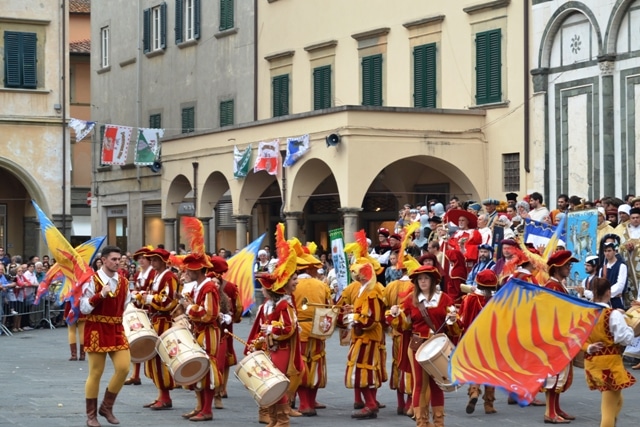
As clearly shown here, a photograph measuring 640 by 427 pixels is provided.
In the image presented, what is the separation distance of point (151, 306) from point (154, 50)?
101 ft

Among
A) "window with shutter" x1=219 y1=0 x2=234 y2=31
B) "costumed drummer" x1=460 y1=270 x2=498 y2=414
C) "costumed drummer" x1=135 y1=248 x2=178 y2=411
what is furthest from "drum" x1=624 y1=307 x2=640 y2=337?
"window with shutter" x1=219 y1=0 x2=234 y2=31

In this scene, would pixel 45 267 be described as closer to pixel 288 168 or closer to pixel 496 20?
pixel 288 168

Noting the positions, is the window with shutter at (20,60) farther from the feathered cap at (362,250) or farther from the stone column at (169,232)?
the feathered cap at (362,250)

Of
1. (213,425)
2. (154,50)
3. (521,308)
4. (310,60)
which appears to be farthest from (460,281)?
(154,50)

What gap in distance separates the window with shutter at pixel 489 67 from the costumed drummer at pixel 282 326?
17.1m

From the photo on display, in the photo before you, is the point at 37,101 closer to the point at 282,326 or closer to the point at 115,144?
the point at 115,144

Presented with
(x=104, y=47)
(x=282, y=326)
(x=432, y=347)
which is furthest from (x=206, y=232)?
(x=432, y=347)

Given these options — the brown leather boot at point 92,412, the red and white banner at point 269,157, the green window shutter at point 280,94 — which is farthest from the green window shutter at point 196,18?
the brown leather boot at point 92,412

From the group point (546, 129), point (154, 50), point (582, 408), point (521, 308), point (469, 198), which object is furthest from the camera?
point (154, 50)

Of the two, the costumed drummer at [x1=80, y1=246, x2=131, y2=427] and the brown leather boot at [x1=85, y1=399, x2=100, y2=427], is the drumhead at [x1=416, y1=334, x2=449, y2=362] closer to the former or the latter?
the costumed drummer at [x1=80, y1=246, x2=131, y2=427]

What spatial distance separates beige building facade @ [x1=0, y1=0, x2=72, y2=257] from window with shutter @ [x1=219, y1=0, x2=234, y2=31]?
4.67m

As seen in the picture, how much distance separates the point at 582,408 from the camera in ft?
52.5

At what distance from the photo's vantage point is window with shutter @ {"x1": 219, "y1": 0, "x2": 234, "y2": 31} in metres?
41.8

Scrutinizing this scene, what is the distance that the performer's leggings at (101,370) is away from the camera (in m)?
14.4
